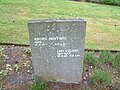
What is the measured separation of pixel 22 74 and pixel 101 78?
131 cm

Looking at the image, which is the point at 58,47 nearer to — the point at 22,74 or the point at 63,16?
the point at 22,74

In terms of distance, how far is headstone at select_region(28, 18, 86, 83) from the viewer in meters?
4.03

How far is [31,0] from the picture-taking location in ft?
30.3

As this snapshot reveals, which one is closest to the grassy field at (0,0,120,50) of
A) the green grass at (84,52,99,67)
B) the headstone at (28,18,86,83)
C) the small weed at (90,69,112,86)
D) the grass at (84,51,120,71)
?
the grass at (84,51,120,71)

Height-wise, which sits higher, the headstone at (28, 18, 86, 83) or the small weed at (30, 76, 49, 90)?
the headstone at (28, 18, 86, 83)

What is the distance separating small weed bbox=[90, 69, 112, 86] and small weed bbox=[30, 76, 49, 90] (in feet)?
2.55

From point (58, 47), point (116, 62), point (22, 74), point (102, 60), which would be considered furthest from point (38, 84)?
point (116, 62)

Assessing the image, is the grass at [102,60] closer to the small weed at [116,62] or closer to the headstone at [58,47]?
the small weed at [116,62]

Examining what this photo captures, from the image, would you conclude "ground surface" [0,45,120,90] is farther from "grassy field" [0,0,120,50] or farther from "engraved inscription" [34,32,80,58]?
"grassy field" [0,0,120,50]

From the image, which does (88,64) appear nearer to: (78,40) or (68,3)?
(78,40)

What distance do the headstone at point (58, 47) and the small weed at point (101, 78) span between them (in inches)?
9.1

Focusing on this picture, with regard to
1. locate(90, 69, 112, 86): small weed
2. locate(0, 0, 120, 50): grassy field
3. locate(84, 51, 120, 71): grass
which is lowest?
locate(90, 69, 112, 86): small weed

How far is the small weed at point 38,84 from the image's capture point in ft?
13.7

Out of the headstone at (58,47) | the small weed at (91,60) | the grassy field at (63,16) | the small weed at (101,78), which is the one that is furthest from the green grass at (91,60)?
the grassy field at (63,16)
